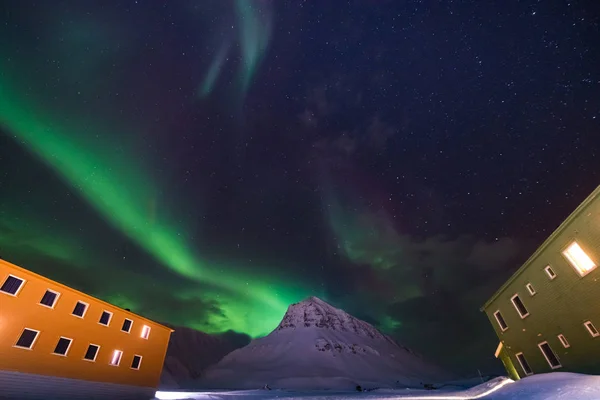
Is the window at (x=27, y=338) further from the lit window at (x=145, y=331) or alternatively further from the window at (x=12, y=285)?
the lit window at (x=145, y=331)

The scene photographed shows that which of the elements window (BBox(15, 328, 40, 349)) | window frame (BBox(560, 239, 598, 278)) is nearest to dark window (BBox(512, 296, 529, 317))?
window frame (BBox(560, 239, 598, 278))

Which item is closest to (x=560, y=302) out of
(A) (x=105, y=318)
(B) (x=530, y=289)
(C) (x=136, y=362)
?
(B) (x=530, y=289)

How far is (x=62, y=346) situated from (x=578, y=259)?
3684 cm

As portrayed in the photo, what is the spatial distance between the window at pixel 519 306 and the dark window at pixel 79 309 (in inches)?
1435

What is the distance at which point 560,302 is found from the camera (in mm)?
21188

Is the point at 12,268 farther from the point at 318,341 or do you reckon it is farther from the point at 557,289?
the point at 318,341

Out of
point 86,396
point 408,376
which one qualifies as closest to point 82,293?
point 86,396

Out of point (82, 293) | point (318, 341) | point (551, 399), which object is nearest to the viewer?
point (551, 399)

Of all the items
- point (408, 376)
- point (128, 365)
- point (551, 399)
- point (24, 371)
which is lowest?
point (551, 399)

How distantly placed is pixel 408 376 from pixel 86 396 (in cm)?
17185

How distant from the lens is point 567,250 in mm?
20359

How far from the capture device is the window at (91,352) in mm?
24047

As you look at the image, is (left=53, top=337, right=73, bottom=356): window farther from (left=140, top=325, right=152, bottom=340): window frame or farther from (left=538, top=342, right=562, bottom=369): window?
(left=538, top=342, right=562, bottom=369): window

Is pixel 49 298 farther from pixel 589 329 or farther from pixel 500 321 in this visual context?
pixel 500 321
